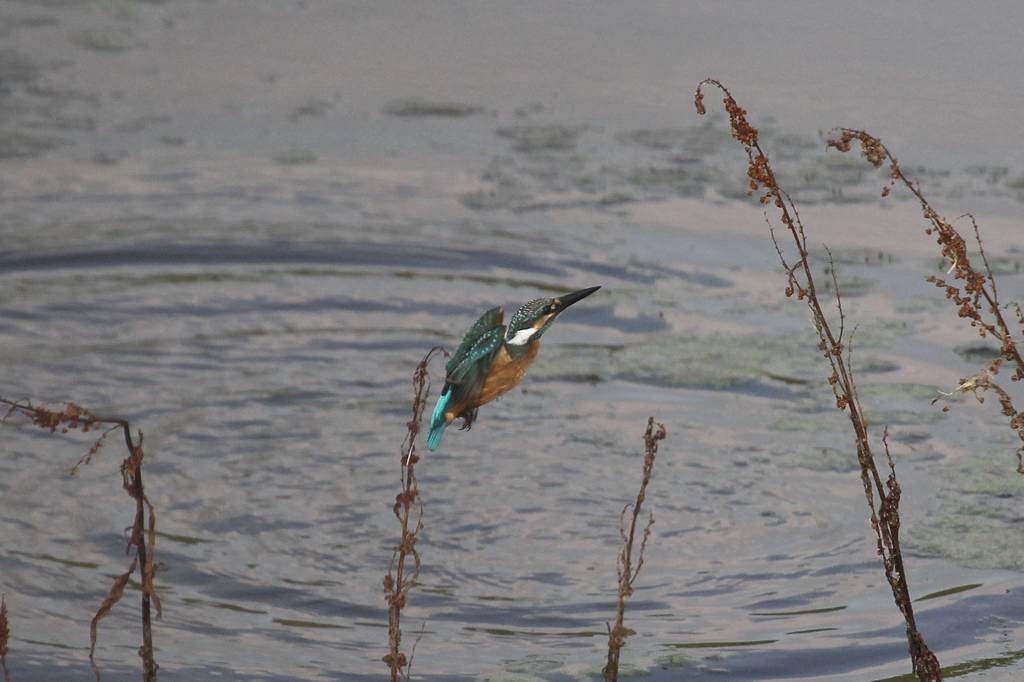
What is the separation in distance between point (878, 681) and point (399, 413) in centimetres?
261

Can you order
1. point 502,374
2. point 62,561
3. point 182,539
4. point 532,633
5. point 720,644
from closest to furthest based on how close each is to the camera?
point 502,374
point 720,644
point 532,633
point 62,561
point 182,539

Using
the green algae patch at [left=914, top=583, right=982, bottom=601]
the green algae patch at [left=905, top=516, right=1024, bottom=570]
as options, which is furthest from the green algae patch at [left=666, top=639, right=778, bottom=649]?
the green algae patch at [left=905, top=516, right=1024, bottom=570]

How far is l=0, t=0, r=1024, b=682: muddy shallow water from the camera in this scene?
4.99 meters

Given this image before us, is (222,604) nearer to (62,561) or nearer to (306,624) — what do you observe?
(306,624)

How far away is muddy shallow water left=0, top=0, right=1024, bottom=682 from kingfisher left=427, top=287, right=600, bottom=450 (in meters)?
2.55

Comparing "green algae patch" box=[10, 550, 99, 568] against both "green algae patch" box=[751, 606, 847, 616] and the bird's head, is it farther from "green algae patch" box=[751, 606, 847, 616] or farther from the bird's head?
the bird's head

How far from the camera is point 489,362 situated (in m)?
2.08

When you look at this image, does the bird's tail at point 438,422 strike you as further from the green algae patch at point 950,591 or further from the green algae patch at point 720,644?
the green algae patch at point 950,591

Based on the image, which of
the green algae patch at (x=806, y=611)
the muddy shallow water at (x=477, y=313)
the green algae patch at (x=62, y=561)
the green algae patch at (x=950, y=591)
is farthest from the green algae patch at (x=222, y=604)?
the green algae patch at (x=950, y=591)

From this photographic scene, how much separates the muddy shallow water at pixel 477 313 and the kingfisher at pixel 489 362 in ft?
8.35

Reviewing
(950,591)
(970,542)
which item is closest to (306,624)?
(950,591)

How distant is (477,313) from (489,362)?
5.47 m

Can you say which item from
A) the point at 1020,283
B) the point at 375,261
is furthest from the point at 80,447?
the point at 1020,283

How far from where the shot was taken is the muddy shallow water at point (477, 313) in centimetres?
499
